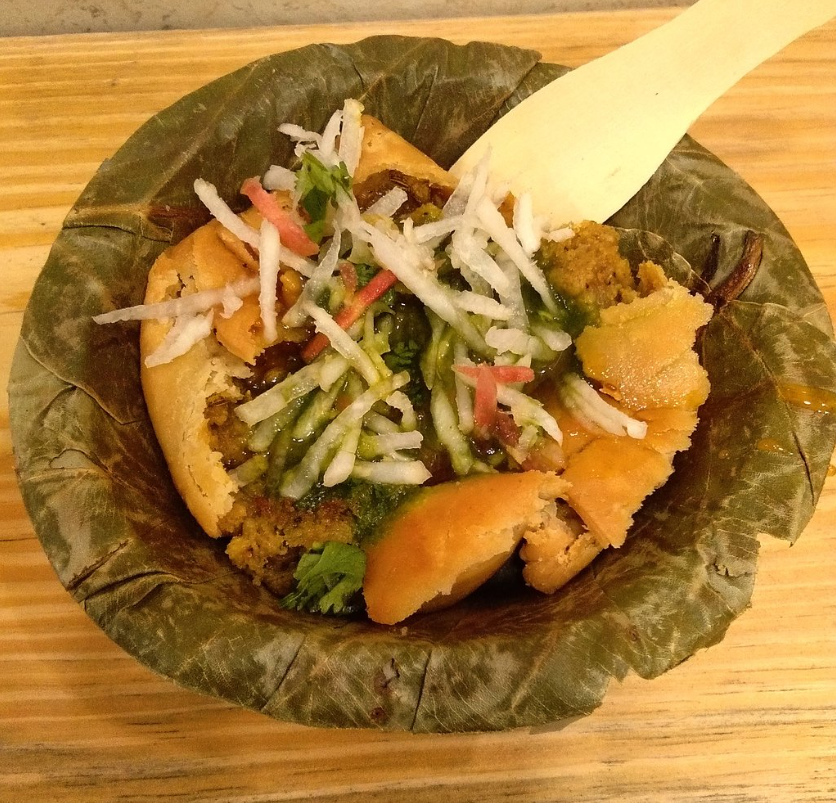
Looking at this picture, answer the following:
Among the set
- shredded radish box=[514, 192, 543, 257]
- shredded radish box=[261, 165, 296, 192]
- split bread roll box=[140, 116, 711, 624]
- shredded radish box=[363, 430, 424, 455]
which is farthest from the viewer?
shredded radish box=[261, 165, 296, 192]

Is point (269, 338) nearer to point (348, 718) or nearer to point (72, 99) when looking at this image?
point (348, 718)

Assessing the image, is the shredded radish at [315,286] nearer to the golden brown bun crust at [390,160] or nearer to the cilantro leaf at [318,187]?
the cilantro leaf at [318,187]

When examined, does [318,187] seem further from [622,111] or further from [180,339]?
[622,111]

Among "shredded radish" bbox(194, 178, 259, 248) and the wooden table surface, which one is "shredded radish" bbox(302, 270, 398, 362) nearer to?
"shredded radish" bbox(194, 178, 259, 248)

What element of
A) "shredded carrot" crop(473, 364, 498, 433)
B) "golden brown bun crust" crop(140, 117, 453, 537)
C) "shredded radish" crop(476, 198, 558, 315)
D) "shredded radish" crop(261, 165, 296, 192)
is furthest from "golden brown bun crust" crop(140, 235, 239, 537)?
"shredded radish" crop(476, 198, 558, 315)

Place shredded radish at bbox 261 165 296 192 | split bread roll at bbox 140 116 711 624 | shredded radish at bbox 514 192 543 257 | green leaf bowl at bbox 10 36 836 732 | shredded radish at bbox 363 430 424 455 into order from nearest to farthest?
green leaf bowl at bbox 10 36 836 732
split bread roll at bbox 140 116 711 624
shredded radish at bbox 363 430 424 455
shredded radish at bbox 514 192 543 257
shredded radish at bbox 261 165 296 192

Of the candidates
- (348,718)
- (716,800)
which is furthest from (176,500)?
(716,800)

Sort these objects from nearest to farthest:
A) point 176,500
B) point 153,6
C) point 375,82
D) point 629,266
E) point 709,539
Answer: point 709,539
point 176,500
point 629,266
point 375,82
point 153,6

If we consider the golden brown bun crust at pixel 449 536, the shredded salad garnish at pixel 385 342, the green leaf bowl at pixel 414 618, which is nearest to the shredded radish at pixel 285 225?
the shredded salad garnish at pixel 385 342
